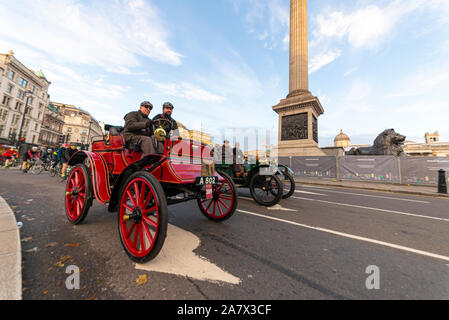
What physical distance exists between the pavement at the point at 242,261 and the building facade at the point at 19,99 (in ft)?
Answer: 132

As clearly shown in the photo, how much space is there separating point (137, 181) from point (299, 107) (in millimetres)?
16465

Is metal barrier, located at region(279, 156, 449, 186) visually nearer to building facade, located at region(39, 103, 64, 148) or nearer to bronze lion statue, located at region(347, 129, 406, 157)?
bronze lion statue, located at region(347, 129, 406, 157)

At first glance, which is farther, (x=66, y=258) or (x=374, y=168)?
(x=374, y=168)

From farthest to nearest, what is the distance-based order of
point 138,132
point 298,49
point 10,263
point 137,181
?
point 298,49 < point 138,132 < point 137,181 < point 10,263

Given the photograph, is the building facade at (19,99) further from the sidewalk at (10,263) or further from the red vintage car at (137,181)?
the sidewalk at (10,263)

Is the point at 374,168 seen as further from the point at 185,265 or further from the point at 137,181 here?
the point at 137,181

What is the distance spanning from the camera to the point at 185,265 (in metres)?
1.78

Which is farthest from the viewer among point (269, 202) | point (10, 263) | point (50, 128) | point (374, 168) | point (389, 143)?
point (50, 128)

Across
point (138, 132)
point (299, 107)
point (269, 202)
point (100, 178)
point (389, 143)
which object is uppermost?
point (299, 107)

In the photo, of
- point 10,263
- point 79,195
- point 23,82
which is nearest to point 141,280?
point 10,263

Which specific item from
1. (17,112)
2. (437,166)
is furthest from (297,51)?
(17,112)

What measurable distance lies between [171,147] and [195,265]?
1.47 meters
